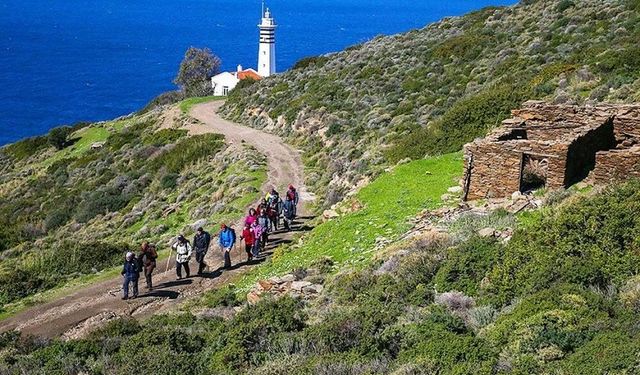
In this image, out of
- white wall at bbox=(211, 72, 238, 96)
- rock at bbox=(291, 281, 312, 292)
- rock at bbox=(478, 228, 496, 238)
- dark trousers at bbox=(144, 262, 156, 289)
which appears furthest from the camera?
white wall at bbox=(211, 72, 238, 96)

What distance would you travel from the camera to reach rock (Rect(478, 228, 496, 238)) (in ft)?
37.7

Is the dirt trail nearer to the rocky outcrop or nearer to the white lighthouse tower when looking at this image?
the rocky outcrop

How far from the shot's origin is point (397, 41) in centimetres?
4766

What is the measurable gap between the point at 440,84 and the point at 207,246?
1989cm

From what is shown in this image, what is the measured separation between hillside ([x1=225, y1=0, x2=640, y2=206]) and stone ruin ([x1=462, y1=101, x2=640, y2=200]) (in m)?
4.99

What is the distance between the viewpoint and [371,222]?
15.4m

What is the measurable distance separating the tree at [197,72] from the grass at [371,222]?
53.8 m

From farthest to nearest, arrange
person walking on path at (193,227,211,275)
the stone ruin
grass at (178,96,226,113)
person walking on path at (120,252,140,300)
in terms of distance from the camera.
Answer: grass at (178,96,226,113) → person walking on path at (193,227,211,275) → person walking on path at (120,252,140,300) → the stone ruin

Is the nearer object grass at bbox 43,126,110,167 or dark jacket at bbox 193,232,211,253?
dark jacket at bbox 193,232,211,253

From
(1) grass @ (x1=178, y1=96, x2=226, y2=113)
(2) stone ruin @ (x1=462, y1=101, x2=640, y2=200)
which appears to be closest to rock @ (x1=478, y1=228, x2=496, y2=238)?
(2) stone ruin @ (x1=462, y1=101, x2=640, y2=200)

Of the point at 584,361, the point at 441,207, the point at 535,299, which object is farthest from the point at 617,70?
the point at 584,361

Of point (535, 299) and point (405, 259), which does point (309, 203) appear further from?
point (535, 299)

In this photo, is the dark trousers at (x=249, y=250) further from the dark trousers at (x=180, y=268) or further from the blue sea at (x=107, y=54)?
the blue sea at (x=107, y=54)

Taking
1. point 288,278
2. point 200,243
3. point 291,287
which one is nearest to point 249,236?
point 200,243
